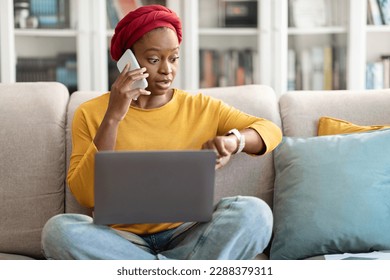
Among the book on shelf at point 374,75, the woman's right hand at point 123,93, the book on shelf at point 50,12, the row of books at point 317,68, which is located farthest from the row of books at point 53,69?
the book on shelf at point 374,75

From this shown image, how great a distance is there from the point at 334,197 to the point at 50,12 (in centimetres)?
181

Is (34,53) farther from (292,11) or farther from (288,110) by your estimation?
(288,110)

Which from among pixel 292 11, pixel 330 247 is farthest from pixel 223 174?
pixel 292 11

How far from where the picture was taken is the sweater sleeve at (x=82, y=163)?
196 centimetres

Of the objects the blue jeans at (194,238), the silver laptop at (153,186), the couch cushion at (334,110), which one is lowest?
the blue jeans at (194,238)

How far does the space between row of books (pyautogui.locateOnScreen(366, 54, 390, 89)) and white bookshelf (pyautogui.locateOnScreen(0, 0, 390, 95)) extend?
6 centimetres

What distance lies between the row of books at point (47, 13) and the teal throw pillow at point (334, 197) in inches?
60.7

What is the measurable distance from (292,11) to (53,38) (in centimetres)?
113

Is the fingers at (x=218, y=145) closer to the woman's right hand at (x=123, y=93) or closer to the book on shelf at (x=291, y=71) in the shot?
the woman's right hand at (x=123, y=93)

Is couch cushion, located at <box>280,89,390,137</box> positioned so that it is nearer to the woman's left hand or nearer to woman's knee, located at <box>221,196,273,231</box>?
the woman's left hand

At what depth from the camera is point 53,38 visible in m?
3.29

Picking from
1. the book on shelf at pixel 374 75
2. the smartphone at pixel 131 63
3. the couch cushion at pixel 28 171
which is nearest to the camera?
the smartphone at pixel 131 63

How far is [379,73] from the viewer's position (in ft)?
11.0

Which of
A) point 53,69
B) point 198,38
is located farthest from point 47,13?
point 198,38
